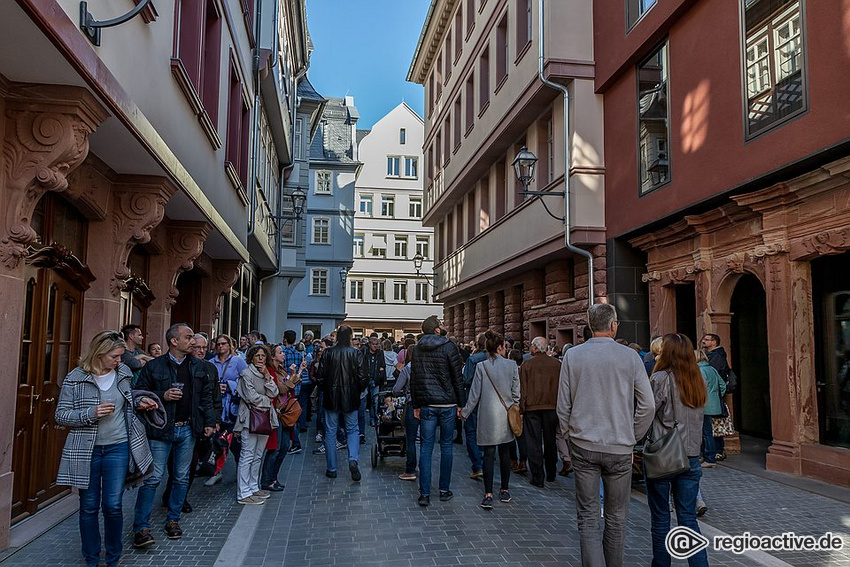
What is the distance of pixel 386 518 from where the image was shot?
7020mm

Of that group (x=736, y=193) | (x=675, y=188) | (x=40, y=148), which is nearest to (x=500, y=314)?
(x=675, y=188)

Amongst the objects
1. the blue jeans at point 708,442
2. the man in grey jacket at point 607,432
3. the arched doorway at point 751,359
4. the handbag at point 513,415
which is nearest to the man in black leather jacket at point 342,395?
the handbag at point 513,415

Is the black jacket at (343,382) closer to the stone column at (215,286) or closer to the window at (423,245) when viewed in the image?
the stone column at (215,286)

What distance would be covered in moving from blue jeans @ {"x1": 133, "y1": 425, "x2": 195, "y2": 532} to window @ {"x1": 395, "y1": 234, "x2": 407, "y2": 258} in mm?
45401

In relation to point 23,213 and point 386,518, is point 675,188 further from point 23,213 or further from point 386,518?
point 23,213

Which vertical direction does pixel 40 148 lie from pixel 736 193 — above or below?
below

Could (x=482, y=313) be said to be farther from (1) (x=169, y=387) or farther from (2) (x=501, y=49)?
(1) (x=169, y=387)

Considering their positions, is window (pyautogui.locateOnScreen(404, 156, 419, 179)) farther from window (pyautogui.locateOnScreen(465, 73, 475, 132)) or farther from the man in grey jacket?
the man in grey jacket

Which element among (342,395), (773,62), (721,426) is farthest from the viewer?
(721,426)

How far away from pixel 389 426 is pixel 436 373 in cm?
253

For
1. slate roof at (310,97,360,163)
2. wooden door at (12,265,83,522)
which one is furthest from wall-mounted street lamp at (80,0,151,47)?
slate roof at (310,97,360,163)

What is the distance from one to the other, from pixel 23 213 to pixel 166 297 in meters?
5.52

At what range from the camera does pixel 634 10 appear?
13891 millimetres

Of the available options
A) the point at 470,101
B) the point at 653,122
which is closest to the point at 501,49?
the point at 470,101
